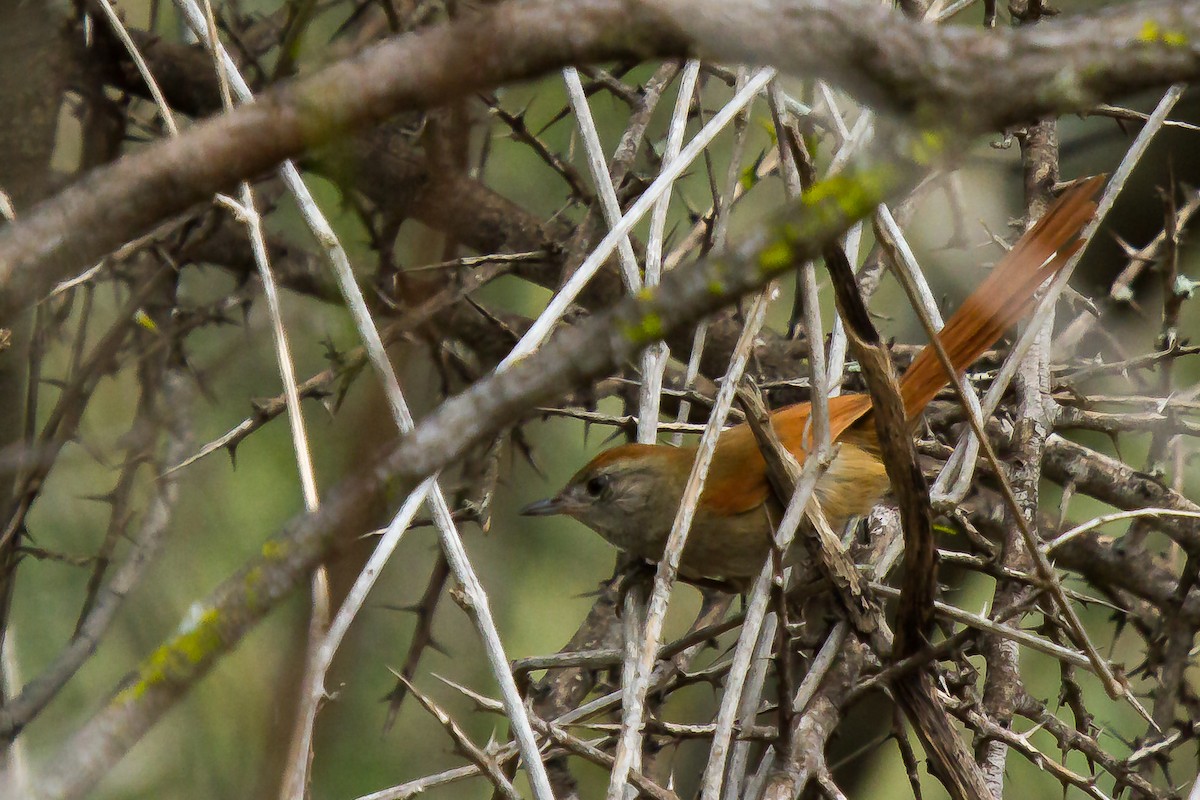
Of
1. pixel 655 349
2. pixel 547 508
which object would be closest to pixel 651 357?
pixel 655 349

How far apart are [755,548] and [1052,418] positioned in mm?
854

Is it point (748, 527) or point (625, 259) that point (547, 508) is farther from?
point (625, 259)

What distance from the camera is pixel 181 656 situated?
0.94 m

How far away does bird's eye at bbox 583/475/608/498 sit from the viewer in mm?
3469

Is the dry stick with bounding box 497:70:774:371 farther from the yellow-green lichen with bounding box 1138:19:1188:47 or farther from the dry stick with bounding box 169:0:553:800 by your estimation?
the yellow-green lichen with bounding box 1138:19:1188:47

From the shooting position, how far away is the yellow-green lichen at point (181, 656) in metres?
0.91

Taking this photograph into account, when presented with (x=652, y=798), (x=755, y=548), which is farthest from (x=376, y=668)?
(x=652, y=798)

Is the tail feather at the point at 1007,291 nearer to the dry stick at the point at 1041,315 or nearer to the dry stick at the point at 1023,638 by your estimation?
the dry stick at the point at 1041,315

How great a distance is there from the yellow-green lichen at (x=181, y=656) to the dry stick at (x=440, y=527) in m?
1.02

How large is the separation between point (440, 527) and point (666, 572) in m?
0.45

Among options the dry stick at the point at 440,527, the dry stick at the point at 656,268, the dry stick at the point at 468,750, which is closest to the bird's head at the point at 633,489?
the dry stick at the point at 656,268

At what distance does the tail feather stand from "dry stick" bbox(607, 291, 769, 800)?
0.45m

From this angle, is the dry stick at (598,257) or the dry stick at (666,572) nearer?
the dry stick at (666,572)

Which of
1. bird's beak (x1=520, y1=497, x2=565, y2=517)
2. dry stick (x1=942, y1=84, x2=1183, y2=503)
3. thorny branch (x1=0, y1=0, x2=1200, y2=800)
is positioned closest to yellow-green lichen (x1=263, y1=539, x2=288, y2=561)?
thorny branch (x1=0, y1=0, x2=1200, y2=800)
